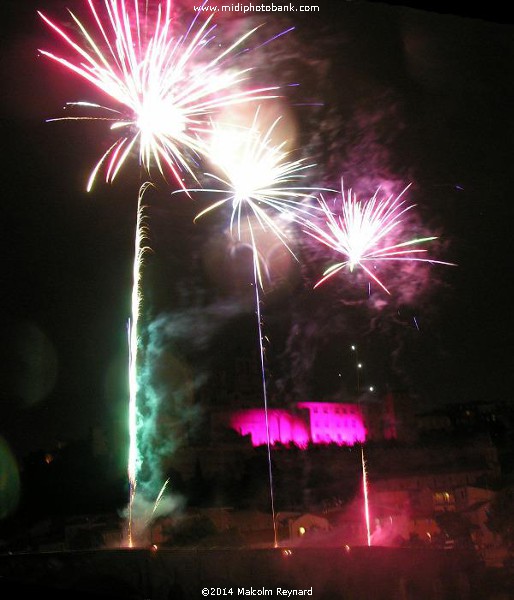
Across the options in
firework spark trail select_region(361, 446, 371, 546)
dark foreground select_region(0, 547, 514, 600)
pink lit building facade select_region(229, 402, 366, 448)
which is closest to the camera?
dark foreground select_region(0, 547, 514, 600)

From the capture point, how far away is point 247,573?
7.41 meters

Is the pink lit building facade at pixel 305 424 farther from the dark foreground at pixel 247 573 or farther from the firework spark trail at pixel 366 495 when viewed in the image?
the dark foreground at pixel 247 573

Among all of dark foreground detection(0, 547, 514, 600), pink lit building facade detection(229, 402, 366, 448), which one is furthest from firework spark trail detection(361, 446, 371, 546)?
dark foreground detection(0, 547, 514, 600)

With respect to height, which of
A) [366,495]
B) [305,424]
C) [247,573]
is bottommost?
[247,573]

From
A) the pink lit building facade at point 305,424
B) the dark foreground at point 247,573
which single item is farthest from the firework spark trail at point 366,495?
the dark foreground at point 247,573

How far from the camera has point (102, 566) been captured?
6.82 m

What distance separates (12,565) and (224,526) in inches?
308

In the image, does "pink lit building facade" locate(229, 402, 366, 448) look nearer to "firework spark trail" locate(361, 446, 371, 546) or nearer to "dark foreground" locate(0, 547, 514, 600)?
"firework spark trail" locate(361, 446, 371, 546)

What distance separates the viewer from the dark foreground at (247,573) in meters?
6.70

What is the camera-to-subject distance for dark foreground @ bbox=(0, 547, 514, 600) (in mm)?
6695

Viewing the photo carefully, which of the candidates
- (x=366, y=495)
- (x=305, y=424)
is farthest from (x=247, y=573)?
(x=305, y=424)

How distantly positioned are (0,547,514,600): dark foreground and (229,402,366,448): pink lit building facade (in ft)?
41.5

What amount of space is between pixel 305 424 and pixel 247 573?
52.5ft

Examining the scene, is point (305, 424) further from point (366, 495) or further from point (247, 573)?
point (247, 573)
